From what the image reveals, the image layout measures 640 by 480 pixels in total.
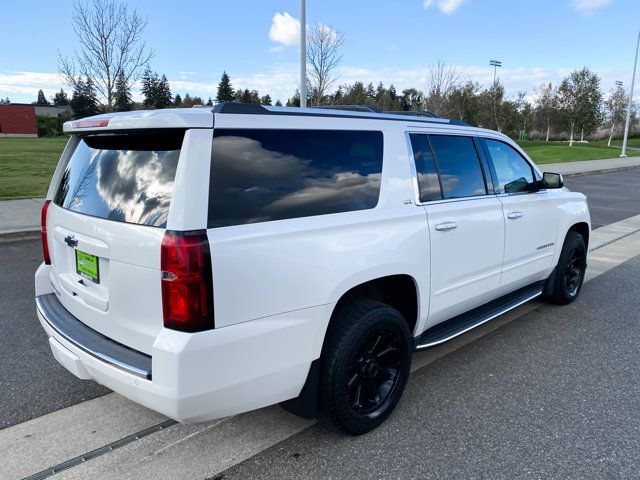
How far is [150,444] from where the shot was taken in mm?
2742

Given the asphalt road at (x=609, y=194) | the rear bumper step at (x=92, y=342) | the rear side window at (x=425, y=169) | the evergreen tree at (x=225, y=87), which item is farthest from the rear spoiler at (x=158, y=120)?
the evergreen tree at (x=225, y=87)

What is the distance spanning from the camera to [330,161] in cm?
266

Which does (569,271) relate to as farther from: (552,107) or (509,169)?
(552,107)

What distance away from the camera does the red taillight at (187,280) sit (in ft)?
6.75

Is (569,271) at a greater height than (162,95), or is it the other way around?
(162,95)

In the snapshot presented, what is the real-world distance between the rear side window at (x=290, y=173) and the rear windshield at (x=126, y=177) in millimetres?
229

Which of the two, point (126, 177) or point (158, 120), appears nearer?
point (158, 120)

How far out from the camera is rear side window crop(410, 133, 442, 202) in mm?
3172

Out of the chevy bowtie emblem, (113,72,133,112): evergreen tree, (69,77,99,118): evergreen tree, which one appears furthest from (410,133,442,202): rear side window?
(69,77,99,118): evergreen tree

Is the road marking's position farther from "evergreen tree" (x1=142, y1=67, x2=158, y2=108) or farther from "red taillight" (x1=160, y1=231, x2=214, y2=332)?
"evergreen tree" (x1=142, y1=67, x2=158, y2=108)

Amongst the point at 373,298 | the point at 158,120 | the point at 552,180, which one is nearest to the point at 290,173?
the point at 158,120

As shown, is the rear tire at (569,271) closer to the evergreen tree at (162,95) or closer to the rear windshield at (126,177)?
the rear windshield at (126,177)

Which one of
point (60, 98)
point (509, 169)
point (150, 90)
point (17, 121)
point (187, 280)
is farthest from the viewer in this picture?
point (60, 98)

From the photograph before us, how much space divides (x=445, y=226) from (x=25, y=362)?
10.6 feet
